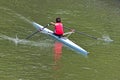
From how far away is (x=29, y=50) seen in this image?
966 inches

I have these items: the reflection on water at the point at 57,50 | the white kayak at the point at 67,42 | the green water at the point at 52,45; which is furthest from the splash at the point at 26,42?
the white kayak at the point at 67,42

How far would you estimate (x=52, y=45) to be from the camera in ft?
86.5

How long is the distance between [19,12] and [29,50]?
37.9ft

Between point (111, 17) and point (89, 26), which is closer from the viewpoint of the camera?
point (89, 26)

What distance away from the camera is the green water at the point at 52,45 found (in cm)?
2141


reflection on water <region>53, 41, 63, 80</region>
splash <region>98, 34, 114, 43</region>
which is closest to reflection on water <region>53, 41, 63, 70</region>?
A: reflection on water <region>53, 41, 63, 80</region>

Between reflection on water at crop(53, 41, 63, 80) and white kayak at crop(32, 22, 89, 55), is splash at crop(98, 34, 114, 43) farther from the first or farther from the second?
reflection on water at crop(53, 41, 63, 80)

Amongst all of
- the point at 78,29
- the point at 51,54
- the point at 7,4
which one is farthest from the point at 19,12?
the point at 51,54

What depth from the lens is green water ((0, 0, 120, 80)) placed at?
70.2ft

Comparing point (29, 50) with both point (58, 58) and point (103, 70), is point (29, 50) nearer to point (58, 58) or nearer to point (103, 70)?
point (58, 58)

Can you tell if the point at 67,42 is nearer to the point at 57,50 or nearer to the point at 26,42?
the point at 57,50

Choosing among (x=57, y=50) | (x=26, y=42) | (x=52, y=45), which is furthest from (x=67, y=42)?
(x=26, y=42)

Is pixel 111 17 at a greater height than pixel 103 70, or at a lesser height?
greater

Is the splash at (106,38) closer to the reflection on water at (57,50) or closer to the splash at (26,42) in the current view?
the reflection on water at (57,50)
